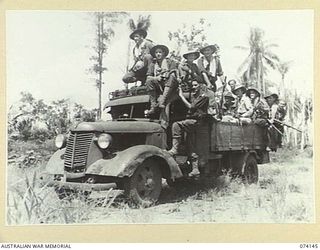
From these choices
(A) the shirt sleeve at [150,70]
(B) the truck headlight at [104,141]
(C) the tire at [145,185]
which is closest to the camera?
(C) the tire at [145,185]

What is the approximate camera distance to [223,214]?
6.30 metres

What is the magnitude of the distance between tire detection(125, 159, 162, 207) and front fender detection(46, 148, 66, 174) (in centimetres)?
73

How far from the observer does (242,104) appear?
7.08m

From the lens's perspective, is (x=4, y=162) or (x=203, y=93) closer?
(x=4, y=162)

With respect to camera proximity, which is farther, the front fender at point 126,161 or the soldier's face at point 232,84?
the soldier's face at point 232,84

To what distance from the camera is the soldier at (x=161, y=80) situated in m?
6.57

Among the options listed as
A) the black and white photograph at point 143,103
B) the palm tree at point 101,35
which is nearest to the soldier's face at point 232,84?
the black and white photograph at point 143,103

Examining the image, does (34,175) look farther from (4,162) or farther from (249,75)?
(249,75)

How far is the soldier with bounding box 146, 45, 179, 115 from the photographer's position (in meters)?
6.57

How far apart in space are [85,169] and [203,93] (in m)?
1.45

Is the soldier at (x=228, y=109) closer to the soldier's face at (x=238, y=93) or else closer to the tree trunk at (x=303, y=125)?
the soldier's face at (x=238, y=93)

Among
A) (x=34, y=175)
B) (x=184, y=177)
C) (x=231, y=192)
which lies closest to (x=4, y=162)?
(x=34, y=175)

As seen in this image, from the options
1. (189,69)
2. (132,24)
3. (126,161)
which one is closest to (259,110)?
(189,69)

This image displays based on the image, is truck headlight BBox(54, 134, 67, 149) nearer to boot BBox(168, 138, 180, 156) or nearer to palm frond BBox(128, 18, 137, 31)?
boot BBox(168, 138, 180, 156)
